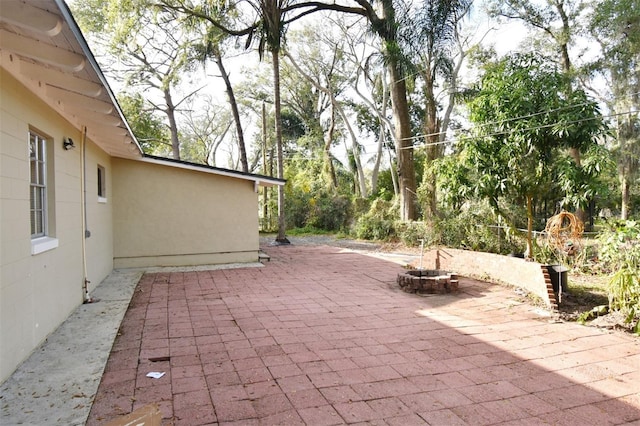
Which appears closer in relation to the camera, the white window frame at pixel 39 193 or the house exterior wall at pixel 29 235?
the house exterior wall at pixel 29 235

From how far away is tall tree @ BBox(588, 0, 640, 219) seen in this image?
51.4ft

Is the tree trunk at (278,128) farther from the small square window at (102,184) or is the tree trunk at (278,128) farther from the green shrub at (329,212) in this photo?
the small square window at (102,184)

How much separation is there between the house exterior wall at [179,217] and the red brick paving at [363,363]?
310cm

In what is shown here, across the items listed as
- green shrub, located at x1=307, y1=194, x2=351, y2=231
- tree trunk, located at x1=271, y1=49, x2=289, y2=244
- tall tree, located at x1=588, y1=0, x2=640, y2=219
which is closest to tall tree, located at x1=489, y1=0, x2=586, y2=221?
tall tree, located at x1=588, y1=0, x2=640, y2=219

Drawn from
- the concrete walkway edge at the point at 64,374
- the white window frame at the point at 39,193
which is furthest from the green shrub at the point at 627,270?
the white window frame at the point at 39,193

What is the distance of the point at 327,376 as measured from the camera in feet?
11.7

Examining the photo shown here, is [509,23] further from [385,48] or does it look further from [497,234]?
[497,234]

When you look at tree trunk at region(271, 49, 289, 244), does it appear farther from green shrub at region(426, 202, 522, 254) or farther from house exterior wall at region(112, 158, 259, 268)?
green shrub at region(426, 202, 522, 254)

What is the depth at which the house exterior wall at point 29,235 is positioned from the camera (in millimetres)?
3371

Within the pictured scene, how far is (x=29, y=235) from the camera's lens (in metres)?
3.92

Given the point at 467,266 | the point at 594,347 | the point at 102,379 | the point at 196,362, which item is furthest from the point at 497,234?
the point at 102,379

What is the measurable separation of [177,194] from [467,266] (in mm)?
6990

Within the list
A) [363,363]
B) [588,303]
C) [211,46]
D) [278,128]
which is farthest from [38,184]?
[211,46]

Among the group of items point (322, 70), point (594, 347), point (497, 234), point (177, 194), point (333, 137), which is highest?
point (322, 70)
